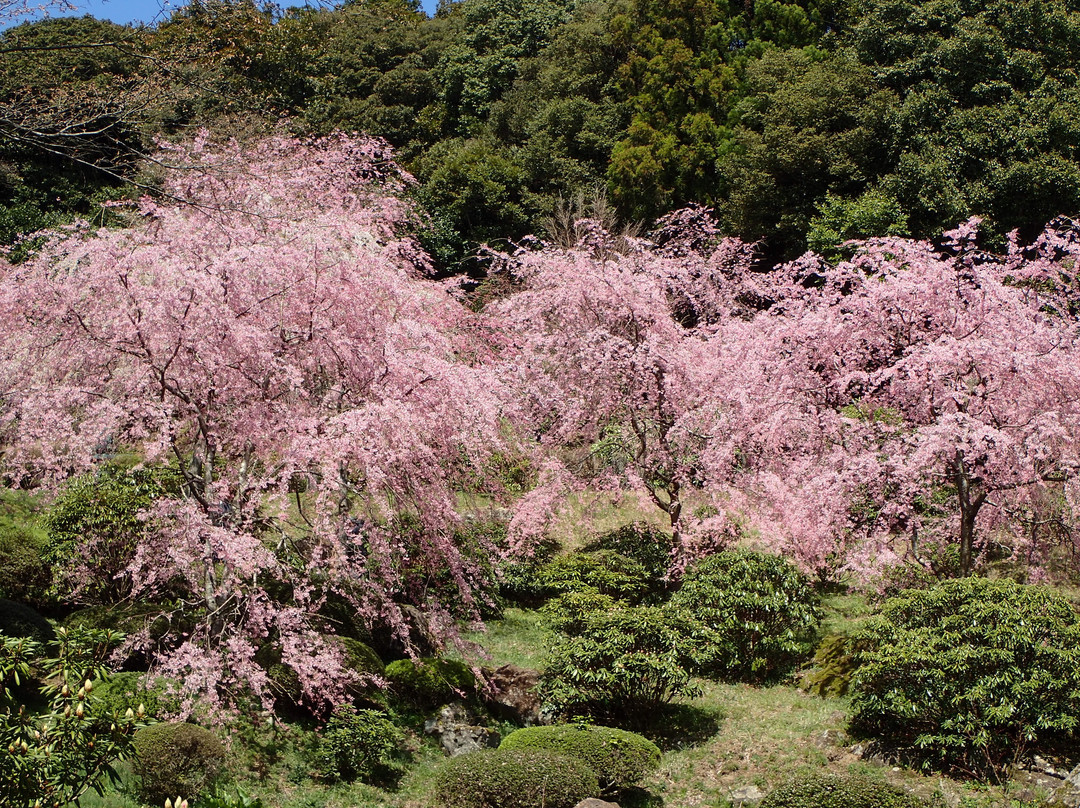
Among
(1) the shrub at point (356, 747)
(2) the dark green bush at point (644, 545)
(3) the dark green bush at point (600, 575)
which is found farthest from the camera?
(2) the dark green bush at point (644, 545)

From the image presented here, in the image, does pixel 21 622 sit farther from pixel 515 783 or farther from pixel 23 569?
pixel 515 783

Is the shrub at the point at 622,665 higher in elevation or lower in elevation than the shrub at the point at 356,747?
higher

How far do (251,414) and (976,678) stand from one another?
25.2ft

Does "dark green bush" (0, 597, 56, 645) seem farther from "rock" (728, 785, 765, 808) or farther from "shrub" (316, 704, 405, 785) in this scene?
"rock" (728, 785, 765, 808)

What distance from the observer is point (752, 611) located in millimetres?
11648

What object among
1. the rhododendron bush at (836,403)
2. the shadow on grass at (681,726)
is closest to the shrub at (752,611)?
the rhododendron bush at (836,403)

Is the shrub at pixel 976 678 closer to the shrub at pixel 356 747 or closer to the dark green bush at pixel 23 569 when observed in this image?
the shrub at pixel 356 747

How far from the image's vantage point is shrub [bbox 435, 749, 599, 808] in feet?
25.8

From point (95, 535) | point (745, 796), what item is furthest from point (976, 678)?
point (95, 535)

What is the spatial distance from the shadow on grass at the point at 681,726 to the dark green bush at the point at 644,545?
3530 mm

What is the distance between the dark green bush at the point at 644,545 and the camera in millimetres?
14430

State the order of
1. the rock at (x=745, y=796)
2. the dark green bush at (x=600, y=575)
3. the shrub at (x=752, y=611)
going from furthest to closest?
1. the dark green bush at (x=600, y=575)
2. the shrub at (x=752, y=611)
3. the rock at (x=745, y=796)

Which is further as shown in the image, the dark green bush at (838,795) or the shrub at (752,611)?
the shrub at (752,611)

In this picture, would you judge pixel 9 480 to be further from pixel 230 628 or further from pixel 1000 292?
pixel 1000 292
